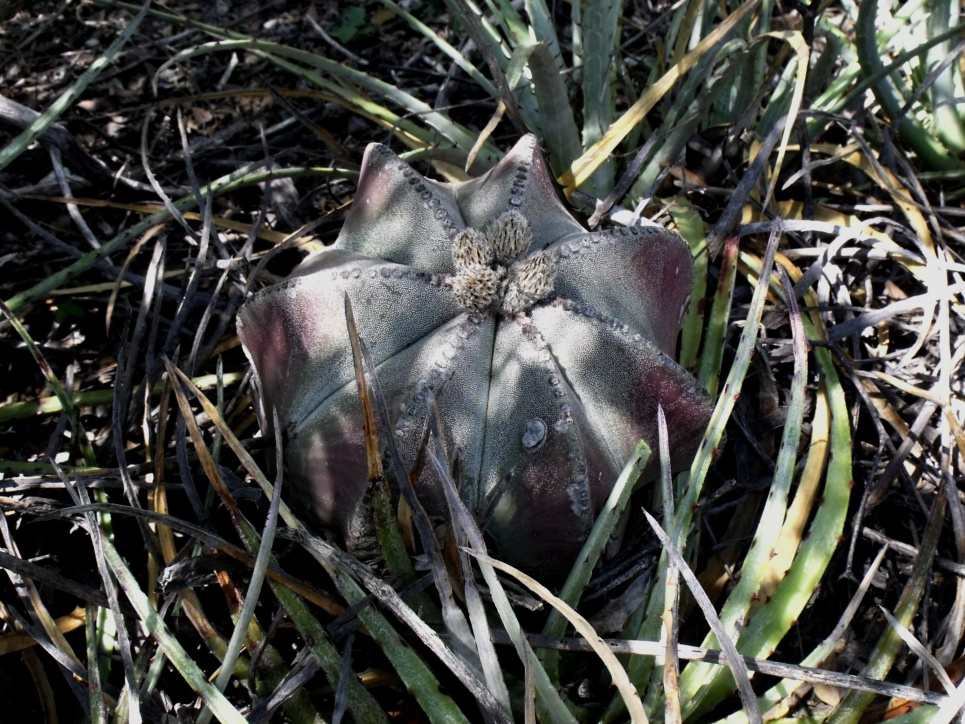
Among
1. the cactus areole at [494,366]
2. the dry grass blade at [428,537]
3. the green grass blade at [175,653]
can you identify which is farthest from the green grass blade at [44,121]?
the dry grass blade at [428,537]

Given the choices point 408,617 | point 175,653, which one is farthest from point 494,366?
point 175,653

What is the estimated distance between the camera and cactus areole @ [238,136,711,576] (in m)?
1.52

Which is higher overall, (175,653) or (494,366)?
Result: (494,366)

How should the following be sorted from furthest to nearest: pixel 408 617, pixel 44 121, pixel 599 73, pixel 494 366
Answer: pixel 599 73, pixel 44 121, pixel 494 366, pixel 408 617

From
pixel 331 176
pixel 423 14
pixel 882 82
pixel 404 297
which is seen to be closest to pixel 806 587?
pixel 404 297

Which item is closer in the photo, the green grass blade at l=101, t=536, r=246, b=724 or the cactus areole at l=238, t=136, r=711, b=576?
the green grass blade at l=101, t=536, r=246, b=724

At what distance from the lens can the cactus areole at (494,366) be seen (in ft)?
4.98

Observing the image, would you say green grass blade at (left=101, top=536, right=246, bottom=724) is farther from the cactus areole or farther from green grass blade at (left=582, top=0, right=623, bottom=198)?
green grass blade at (left=582, top=0, right=623, bottom=198)

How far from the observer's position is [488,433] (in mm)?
1522

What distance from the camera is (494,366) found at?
1548 millimetres

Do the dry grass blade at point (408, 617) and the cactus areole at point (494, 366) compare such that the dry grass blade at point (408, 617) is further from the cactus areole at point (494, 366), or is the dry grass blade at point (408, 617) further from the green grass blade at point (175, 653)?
the green grass blade at point (175, 653)

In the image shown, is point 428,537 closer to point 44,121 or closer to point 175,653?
point 175,653

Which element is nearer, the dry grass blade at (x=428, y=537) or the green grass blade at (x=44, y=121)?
the dry grass blade at (x=428, y=537)

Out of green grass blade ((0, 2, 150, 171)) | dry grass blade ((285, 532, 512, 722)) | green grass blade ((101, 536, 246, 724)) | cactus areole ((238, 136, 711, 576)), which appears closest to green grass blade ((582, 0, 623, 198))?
cactus areole ((238, 136, 711, 576))
